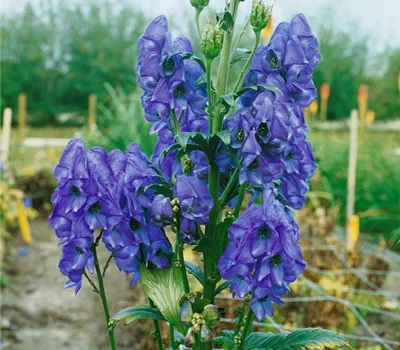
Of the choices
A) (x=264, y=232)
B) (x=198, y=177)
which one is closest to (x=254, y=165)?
(x=264, y=232)

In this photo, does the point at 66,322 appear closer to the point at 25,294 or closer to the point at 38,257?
the point at 25,294

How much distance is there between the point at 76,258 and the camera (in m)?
1.52

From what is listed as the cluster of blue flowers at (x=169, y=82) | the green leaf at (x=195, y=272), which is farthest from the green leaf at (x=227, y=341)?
the cluster of blue flowers at (x=169, y=82)

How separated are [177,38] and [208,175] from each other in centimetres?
33

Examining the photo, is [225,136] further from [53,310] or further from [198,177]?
[53,310]

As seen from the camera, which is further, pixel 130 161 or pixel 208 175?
pixel 208 175

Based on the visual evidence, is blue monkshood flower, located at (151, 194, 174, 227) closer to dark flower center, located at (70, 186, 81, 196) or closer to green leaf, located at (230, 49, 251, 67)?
dark flower center, located at (70, 186, 81, 196)

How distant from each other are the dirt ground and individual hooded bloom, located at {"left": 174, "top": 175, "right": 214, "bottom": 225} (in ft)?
8.35

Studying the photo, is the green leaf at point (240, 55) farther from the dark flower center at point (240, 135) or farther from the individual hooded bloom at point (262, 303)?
the individual hooded bloom at point (262, 303)

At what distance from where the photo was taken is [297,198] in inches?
65.5

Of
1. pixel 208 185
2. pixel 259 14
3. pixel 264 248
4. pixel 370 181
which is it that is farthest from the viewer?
pixel 370 181

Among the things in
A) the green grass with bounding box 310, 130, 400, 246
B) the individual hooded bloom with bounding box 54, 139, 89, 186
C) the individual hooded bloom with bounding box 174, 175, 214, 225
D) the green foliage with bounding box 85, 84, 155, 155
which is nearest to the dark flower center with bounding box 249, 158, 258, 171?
the individual hooded bloom with bounding box 174, 175, 214, 225

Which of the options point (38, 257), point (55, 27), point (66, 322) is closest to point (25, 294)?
point (66, 322)

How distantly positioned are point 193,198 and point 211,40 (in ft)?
1.10
